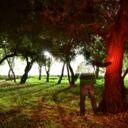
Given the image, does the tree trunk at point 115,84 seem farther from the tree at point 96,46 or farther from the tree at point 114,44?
the tree at point 96,46

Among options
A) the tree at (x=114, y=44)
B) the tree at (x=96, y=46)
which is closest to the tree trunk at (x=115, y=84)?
the tree at (x=114, y=44)

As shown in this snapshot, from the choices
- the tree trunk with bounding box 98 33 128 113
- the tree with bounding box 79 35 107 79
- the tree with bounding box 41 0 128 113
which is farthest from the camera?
the tree with bounding box 79 35 107 79

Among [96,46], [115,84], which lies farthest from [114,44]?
[96,46]

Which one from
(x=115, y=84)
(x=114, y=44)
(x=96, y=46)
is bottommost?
(x=115, y=84)

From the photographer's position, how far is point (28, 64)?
26.5 m

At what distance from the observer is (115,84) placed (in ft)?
19.5

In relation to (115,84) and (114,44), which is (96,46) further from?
(115,84)

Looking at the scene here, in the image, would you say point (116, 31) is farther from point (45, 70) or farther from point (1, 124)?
point (45, 70)

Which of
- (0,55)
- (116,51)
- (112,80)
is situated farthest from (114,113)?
(0,55)

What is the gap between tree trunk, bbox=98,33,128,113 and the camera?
586 cm

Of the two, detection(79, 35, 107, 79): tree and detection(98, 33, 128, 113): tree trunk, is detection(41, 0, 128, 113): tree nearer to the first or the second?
detection(98, 33, 128, 113): tree trunk

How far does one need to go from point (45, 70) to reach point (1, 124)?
1187 inches

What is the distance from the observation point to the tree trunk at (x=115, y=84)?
19.2ft

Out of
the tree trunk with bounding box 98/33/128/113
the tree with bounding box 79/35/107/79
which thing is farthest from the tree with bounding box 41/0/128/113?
the tree with bounding box 79/35/107/79
